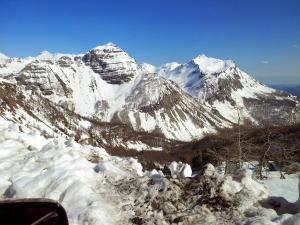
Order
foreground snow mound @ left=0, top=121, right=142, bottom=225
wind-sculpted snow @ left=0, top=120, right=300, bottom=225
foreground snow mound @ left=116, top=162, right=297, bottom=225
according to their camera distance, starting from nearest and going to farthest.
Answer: foreground snow mound @ left=116, top=162, right=297, bottom=225
wind-sculpted snow @ left=0, top=120, right=300, bottom=225
foreground snow mound @ left=0, top=121, right=142, bottom=225

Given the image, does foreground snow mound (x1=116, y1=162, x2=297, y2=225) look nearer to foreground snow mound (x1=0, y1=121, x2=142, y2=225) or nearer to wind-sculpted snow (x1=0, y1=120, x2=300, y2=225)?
wind-sculpted snow (x1=0, y1=120, x2=300, y2=225)

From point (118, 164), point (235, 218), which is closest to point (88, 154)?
point (118, 164)

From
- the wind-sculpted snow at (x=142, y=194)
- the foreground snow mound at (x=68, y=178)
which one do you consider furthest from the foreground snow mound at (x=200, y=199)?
the foreground snow mound at (x=68, y=178)

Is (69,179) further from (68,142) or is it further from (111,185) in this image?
(68,142)

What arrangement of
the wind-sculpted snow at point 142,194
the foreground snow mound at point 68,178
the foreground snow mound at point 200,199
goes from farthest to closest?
the foreground snow mound at point 68,178 < the wind-sculpted snow at point 142,194 < the foreground snow mound at point 200,199

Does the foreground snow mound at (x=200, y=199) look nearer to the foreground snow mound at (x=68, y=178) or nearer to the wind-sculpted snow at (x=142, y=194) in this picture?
the wind-sculpted snow at (x=142, y=194)

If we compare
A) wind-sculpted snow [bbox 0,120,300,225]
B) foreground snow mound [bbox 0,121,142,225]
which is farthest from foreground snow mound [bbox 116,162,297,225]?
foreground snow mound [bbox 0,121,142,225]

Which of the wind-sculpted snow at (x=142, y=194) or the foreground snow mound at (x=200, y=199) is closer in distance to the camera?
the foreground snow mound at (x=200, y=199)
